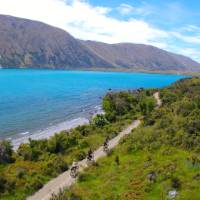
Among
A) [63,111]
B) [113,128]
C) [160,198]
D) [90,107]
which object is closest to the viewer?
[160,198]

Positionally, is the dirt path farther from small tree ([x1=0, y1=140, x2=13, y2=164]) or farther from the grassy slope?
small tree ([x1=0, y1=140, x2=13, y2=164])

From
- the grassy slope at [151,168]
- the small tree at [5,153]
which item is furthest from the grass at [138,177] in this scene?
the small tree at [5,153]

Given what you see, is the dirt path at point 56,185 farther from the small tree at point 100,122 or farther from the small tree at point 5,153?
the small tree at point 100,122

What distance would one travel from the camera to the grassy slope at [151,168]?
3641cm

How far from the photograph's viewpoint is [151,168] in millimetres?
41750

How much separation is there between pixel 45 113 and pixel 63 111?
8714mm

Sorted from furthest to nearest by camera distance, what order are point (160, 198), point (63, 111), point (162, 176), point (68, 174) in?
point (63, 111)
point (68, 174)
point (162, 176)
point (160, 198)

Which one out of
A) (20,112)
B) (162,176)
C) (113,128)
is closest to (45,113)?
(20,112)

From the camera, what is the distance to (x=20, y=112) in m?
107

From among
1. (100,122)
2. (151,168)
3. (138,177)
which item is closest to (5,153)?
(138,177)

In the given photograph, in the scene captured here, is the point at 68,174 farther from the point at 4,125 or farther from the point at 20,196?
the point at 4,125

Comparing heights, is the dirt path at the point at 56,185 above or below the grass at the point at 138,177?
below

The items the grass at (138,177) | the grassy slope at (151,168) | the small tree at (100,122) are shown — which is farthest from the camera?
the small tree at (100,122)

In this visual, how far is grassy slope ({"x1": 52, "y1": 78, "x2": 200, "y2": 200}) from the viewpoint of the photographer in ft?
119
